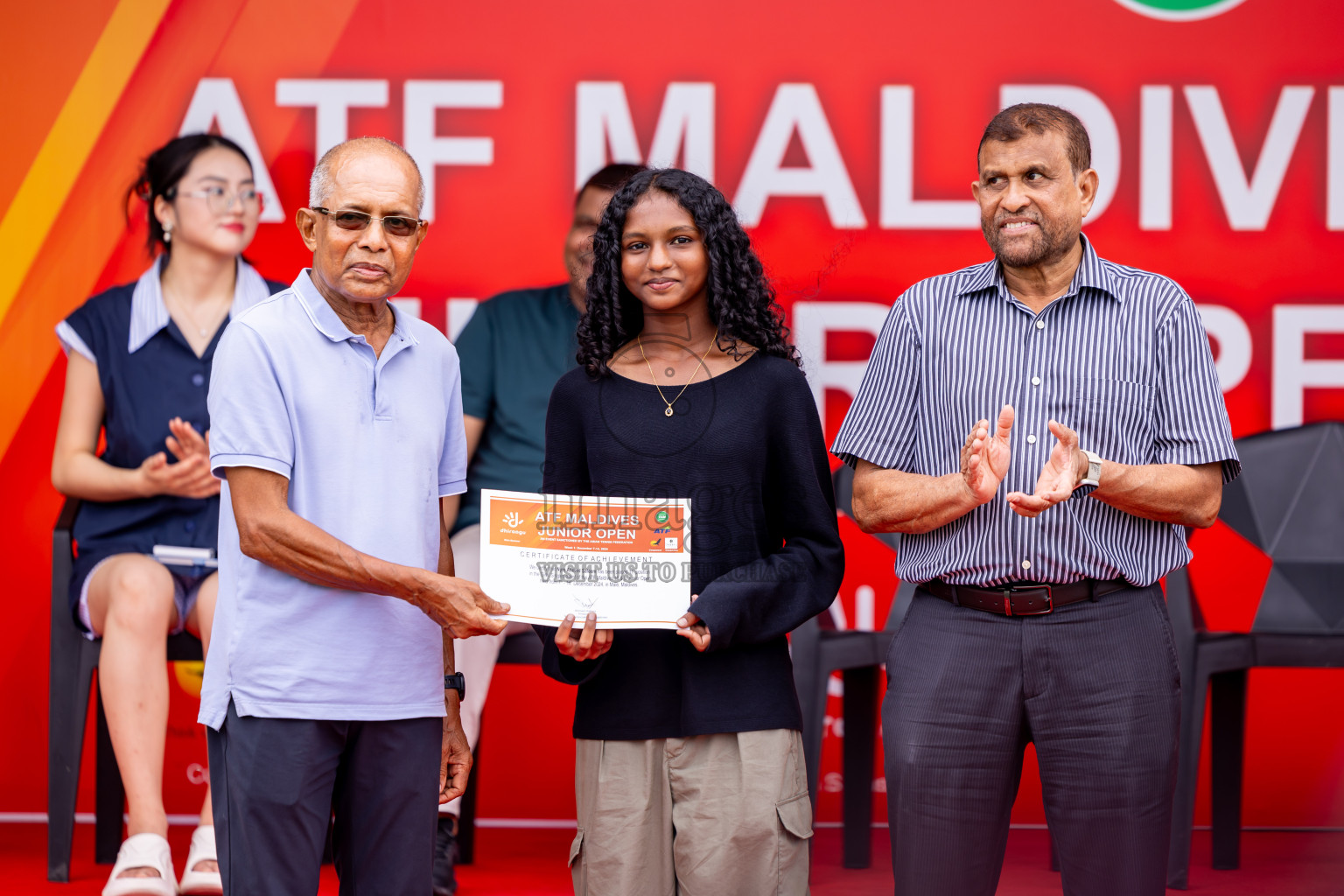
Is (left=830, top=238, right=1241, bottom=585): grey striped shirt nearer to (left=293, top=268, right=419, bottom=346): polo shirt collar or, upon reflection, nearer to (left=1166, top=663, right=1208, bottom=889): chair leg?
(left=293, top=268, right=419, bottom=346): polo shirt collar

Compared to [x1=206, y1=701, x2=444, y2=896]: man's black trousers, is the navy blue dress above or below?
above

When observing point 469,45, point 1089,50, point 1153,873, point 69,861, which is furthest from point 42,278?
point 1153,873

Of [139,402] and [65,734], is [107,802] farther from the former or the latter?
[139,402]

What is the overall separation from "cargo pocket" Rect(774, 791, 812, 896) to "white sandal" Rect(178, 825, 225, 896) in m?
1.97

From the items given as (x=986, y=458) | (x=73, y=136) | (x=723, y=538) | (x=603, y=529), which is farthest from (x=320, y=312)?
(x=73, y=136)

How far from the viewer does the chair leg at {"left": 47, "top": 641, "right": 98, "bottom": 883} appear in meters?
4.10

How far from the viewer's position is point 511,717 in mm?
4984

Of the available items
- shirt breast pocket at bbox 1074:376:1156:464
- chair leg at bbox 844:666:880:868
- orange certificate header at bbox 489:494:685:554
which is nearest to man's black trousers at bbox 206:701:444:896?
orange certificate header at bbox 489:494:685:554

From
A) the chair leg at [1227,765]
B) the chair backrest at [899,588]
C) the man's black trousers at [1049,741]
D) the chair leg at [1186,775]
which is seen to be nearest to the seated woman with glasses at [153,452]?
the chair backrest at [899,588]

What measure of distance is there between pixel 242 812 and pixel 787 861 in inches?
39.4

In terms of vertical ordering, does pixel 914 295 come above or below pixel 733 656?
above

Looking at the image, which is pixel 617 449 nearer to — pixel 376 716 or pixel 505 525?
pixel 505 525

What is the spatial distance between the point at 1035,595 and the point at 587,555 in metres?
0.91

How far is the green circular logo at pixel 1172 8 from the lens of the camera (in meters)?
4.79
